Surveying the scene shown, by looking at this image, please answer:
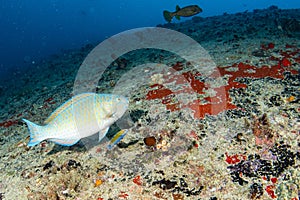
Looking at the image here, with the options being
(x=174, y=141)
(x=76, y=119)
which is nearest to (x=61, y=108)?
(x=76, y=119)

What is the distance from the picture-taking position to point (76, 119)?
2.58m

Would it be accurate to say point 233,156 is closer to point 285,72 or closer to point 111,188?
point 111,188

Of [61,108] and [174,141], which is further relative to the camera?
[174,141]

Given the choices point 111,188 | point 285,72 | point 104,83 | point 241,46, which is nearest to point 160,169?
point 111,188

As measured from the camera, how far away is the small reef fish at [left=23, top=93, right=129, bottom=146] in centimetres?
255

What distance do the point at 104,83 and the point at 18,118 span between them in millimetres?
2580

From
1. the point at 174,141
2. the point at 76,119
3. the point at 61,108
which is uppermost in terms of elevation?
the point at 61,108

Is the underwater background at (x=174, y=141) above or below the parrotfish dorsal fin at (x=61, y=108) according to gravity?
below

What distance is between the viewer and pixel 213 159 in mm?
2900

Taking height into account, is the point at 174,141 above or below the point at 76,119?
below

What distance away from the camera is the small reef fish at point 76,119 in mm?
2547

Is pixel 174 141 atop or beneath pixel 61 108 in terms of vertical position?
beneath

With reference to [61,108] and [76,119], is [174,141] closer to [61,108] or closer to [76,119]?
[76,119]

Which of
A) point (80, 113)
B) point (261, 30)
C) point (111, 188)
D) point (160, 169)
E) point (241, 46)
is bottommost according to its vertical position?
point (111, 188)
